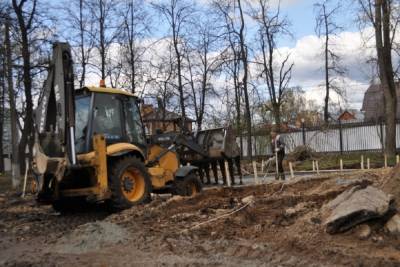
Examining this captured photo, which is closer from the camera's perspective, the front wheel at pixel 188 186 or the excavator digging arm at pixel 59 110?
the excavator digging arm at pixel 59 110

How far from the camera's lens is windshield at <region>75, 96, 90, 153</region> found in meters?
11.9

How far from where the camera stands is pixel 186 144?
Result: 53.0 feet

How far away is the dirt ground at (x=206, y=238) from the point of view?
7.22m

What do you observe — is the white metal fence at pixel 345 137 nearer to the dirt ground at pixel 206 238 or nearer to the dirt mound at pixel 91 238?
the dirt ground at pixel 206 238

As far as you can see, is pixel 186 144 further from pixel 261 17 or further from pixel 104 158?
pixel 261 17

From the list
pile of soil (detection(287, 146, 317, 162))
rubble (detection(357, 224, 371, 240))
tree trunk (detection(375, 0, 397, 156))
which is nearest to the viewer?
rubble (detection(357, 224, 371, 240))

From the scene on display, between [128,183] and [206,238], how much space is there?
410cm

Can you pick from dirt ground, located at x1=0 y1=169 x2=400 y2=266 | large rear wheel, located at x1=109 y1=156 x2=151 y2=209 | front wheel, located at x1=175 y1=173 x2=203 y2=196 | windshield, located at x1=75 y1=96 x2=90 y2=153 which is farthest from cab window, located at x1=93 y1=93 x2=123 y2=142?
front wheel, located at x1=175 y1=173 x2=203 y2=196

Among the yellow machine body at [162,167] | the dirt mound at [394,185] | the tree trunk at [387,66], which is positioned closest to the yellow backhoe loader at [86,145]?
the yellow machine body at [162,167]

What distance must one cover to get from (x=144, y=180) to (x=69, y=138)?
2176 mm

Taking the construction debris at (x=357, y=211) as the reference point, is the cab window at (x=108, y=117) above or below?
above

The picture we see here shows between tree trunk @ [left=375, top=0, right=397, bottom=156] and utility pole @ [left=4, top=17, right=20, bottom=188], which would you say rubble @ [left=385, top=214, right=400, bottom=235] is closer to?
utility pole @ [left=4, top=17, right=20, bottom=188]

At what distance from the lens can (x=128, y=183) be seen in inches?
484

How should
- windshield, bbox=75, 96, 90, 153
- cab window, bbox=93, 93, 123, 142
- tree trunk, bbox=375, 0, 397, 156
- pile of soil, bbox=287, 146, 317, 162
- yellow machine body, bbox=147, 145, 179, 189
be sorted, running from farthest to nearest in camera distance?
pile of soil, bbox=287, 146, 317, 162 < tree trunk, bbox=375, 0, 397, 156 < yellow machine body, bbox=147, 145, 179, 189 < cab window, bbox=93, 93, 123, 142 < windshield, bbox=75, 96, 90, 153
